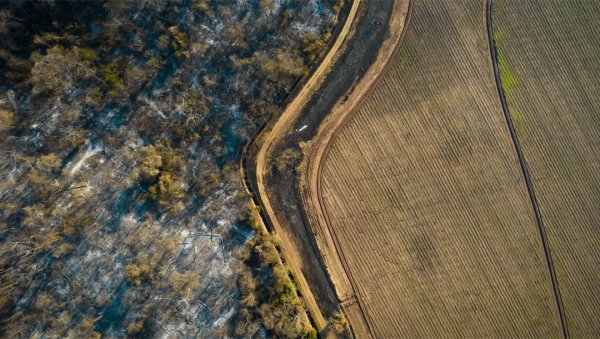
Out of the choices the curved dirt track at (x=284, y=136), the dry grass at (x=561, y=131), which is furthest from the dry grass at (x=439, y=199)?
the dry grass at (x=561, y=131)

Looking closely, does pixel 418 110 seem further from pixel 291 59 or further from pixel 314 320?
pixel 314 320

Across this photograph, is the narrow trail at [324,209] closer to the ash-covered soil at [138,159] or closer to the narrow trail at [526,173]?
the ash-covered soil at [138,159]

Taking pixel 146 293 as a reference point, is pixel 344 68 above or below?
above

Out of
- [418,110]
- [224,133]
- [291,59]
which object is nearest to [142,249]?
[224,133]

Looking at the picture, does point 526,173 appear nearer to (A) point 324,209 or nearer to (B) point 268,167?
(A) point 324,209

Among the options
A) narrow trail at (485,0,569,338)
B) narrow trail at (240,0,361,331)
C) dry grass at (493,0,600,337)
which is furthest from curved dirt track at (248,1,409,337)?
dry grass at (493,0,600,337)

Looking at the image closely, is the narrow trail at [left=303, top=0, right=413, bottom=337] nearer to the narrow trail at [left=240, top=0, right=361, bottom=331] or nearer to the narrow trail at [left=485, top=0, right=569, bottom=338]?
the narrow trail at [left=240, top=0, right=361, bottom=331]
